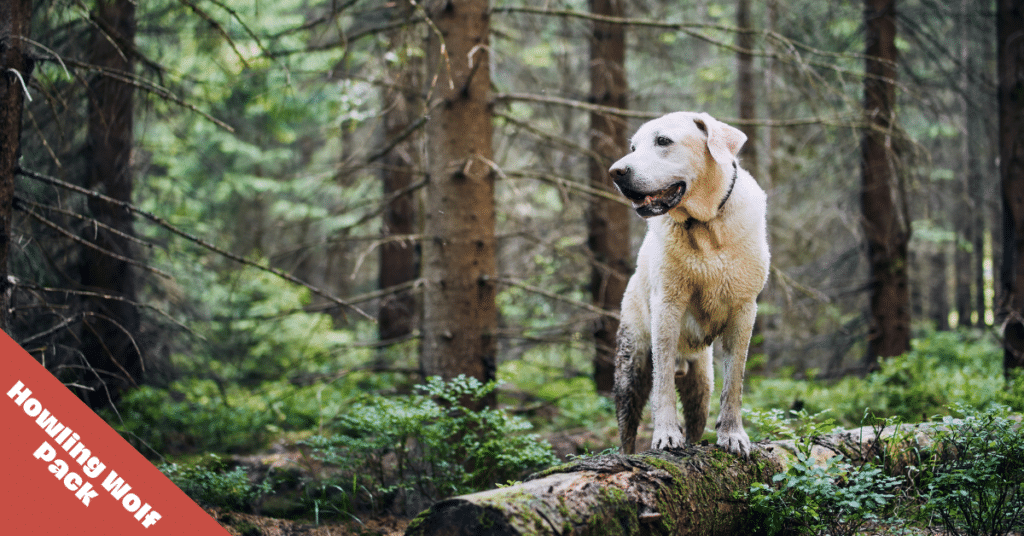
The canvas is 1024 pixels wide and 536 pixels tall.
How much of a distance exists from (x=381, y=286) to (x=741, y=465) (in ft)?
32.4

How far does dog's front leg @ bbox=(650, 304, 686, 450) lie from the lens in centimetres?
378

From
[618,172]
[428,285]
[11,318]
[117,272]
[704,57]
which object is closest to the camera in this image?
[618,172]

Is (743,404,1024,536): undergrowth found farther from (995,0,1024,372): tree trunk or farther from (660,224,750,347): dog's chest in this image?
(995,0,1024,372): tree trunk

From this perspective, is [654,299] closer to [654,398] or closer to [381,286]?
[654,398]

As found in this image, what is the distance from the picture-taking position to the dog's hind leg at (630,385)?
4.46m

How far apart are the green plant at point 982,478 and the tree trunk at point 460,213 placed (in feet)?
12.4

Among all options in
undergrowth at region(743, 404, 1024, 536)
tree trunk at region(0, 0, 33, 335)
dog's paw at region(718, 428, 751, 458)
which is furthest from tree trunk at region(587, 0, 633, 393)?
→ tree trunk at region(0, 0, 33, 335)

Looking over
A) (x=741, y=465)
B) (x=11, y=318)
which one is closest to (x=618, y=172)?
(x=741, y=465)

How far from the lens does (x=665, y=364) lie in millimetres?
3855

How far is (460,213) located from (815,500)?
396cm

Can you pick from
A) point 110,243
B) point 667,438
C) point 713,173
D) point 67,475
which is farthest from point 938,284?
point 67,475

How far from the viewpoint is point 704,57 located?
1839 centimetres

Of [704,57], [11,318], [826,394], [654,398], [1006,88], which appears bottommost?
[826,394]

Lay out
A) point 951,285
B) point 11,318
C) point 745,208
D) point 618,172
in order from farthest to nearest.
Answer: point 951,285 → point 11,318 → point 745,208 → point 618,172
